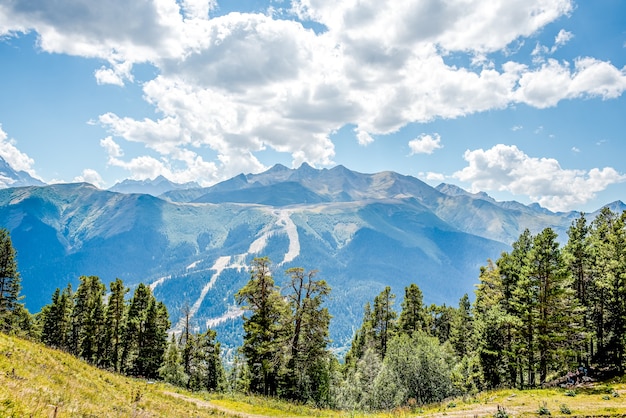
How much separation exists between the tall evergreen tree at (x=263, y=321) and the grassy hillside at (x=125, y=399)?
20.7 ft

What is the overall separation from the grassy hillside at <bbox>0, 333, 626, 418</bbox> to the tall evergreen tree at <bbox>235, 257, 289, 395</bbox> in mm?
6320

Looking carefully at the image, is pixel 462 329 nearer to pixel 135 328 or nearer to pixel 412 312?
pixel 412 312

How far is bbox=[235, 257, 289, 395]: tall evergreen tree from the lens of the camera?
3978cm

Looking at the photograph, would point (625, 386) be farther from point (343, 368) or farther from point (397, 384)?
point (343, 368)

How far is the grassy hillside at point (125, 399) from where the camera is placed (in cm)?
1174

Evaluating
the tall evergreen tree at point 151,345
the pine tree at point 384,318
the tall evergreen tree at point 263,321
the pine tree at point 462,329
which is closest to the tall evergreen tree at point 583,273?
the pine tree at point 462,329

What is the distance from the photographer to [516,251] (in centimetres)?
4181

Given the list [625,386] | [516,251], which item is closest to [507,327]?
[516,251]

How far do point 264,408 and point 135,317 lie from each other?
3828 centimetres

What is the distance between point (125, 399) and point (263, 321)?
2246 centimetres

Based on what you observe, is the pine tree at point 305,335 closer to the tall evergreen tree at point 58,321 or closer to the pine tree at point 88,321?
the pine tree at point 88,321

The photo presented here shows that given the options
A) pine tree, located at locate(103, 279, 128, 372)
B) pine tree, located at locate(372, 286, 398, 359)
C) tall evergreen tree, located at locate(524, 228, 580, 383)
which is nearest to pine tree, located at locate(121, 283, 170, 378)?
pine tree, located at locate(103, 279, 128, 372)

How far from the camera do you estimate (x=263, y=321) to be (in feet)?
133

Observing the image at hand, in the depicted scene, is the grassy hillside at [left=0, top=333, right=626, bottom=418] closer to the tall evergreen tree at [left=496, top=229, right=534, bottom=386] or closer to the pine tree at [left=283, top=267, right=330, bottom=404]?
the pine tree at [left=283, top=267, right=330, bottom=404]
